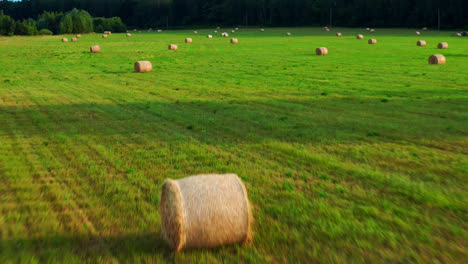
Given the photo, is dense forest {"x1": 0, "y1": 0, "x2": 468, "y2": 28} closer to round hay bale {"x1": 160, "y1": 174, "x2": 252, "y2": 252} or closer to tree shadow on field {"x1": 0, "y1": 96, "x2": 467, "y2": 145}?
tree shadow on field {"x1": 0, "y1": 96, "x2": 467, "y2": 145}

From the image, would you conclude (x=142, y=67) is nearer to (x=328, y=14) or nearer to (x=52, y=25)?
(x=328, y=14)

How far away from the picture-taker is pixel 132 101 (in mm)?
19828

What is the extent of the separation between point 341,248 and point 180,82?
66.7 feet

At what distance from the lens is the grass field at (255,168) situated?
23.1 ft

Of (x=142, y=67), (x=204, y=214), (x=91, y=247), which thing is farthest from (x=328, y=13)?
(x=91, y=247)

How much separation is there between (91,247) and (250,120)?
928cm

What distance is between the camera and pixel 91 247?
7008 millimetres

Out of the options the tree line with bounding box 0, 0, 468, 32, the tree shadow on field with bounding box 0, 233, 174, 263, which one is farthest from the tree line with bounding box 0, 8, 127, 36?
the tree shadow on field with bounding box 0, 233, 174, 263

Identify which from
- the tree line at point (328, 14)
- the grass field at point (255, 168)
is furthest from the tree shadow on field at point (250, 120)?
the tree line at point (328, 14)

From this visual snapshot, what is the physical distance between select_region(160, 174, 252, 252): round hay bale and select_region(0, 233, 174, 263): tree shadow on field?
0.27 metres

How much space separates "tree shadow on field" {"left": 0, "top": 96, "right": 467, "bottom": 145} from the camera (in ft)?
44.7

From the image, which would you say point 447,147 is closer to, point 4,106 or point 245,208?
point 245,208

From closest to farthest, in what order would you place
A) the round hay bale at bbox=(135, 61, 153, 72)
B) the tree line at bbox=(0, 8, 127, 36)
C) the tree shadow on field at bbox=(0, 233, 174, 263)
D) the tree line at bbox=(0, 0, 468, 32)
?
the tree shadow on field at bbox=(0, 233, 174, 263), the round hay bale at bbox=(135, 61, 153, 72), the tree line at bbox=(0, 0, 468, 32), the tree line at bbox=(0, 8, 127, 36)

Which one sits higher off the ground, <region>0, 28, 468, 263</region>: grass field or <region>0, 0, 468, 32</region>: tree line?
<region>0, 0, 468, 32</region>: tree line
